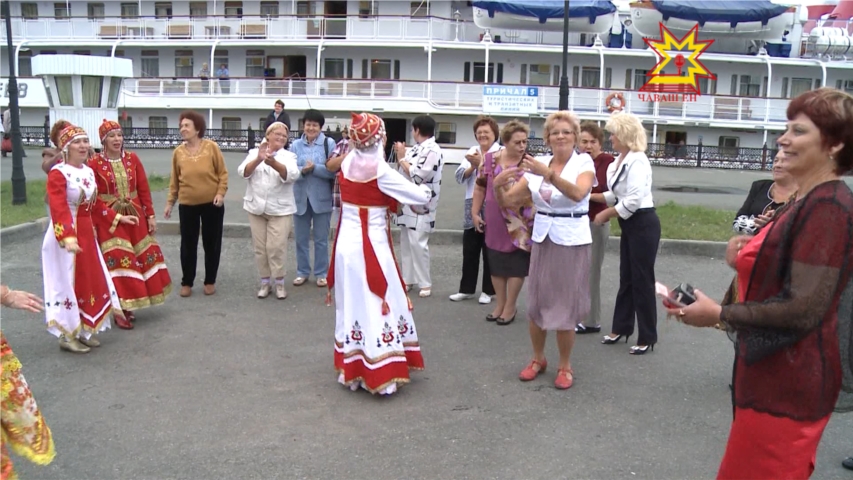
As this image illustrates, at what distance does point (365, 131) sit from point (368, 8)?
34397mm

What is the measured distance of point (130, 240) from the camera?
690 cm

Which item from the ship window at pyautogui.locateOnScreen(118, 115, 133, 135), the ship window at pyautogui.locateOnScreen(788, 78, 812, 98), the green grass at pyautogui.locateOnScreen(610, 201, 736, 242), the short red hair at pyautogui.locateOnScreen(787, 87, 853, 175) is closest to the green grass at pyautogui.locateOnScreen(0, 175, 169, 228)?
the green grass at pyautogui.locateOnScreen(610, 201, 736, 242)

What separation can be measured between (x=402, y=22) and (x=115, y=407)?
32491 mm

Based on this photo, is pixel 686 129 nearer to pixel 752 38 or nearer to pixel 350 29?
pixel 752 38

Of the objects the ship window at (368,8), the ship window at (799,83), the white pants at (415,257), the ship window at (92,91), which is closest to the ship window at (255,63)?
the ship window at (368,8)

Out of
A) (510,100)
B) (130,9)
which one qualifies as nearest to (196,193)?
(510,100)

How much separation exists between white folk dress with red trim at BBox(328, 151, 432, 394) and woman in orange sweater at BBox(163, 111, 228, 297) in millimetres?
3031

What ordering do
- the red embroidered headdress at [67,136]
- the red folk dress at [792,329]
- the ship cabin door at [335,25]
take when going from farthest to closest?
1. the ship cabin door at [335,25]
2. the red embroidered headdress at [67,136]
3. the red folk dress at [792,329]

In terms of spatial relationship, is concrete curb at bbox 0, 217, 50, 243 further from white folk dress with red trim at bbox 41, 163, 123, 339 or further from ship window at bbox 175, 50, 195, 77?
ship window at bbox 175, 50, 195, 77

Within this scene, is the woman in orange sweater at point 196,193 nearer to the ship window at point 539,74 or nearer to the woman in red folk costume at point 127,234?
the woman in red folk costume at point 127,234

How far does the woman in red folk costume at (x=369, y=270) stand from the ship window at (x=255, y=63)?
115ft

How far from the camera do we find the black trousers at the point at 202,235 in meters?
7.88

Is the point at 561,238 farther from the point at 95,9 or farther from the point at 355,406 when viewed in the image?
the point at 95,9

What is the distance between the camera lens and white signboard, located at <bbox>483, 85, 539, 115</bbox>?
23.0m
